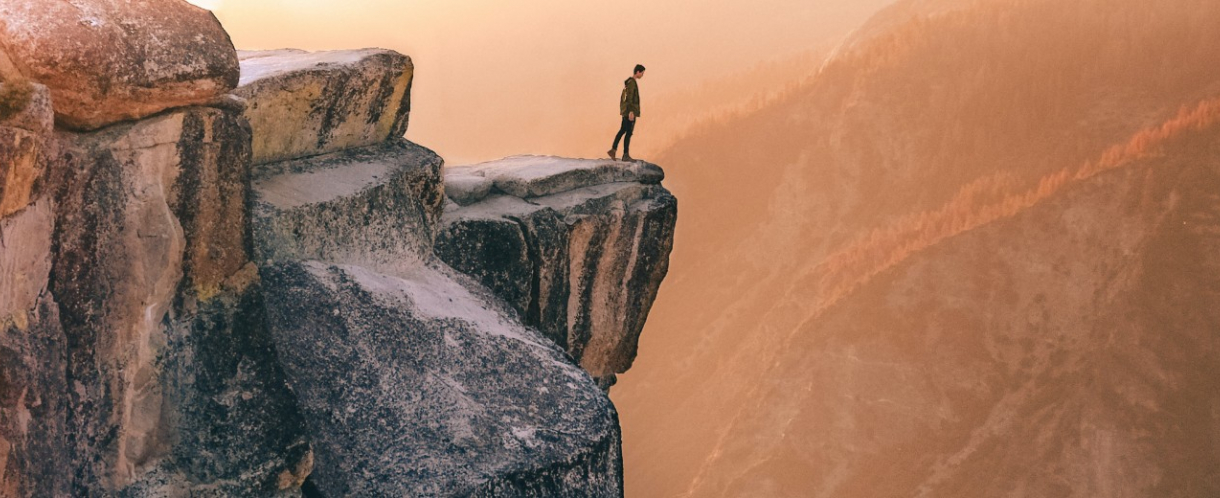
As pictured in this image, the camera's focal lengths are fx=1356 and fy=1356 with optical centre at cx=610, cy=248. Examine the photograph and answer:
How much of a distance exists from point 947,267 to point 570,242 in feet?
112

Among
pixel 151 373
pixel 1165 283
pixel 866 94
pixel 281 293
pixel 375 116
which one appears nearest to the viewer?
pixel 151 373

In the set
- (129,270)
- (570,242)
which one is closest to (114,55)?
(129,270)

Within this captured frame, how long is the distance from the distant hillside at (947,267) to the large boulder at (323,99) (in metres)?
32.4

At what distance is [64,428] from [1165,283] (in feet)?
143

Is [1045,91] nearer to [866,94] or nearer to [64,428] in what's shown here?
[866,94]

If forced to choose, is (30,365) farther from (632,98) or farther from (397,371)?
(632,98)

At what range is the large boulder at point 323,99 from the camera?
15141 millimetres

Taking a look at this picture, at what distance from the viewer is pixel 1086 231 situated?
5016 cm

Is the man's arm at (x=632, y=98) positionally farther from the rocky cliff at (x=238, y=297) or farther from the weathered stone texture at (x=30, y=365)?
the weathered stone texture at (x=30, y=365)

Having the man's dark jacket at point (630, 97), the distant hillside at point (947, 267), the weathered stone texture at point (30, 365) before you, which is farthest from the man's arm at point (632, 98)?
the distant hillside at point (947, 267)

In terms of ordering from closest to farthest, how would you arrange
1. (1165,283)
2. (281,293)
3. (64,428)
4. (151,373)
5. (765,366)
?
(64,428) → (151,373) → (281,293) → (1165,283) → (765,366)

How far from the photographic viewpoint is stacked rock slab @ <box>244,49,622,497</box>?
508 inches

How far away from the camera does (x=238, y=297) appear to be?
12.0 m

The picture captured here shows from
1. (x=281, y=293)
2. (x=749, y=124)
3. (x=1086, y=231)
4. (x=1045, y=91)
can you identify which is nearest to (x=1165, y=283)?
(x=1086, y=231)
